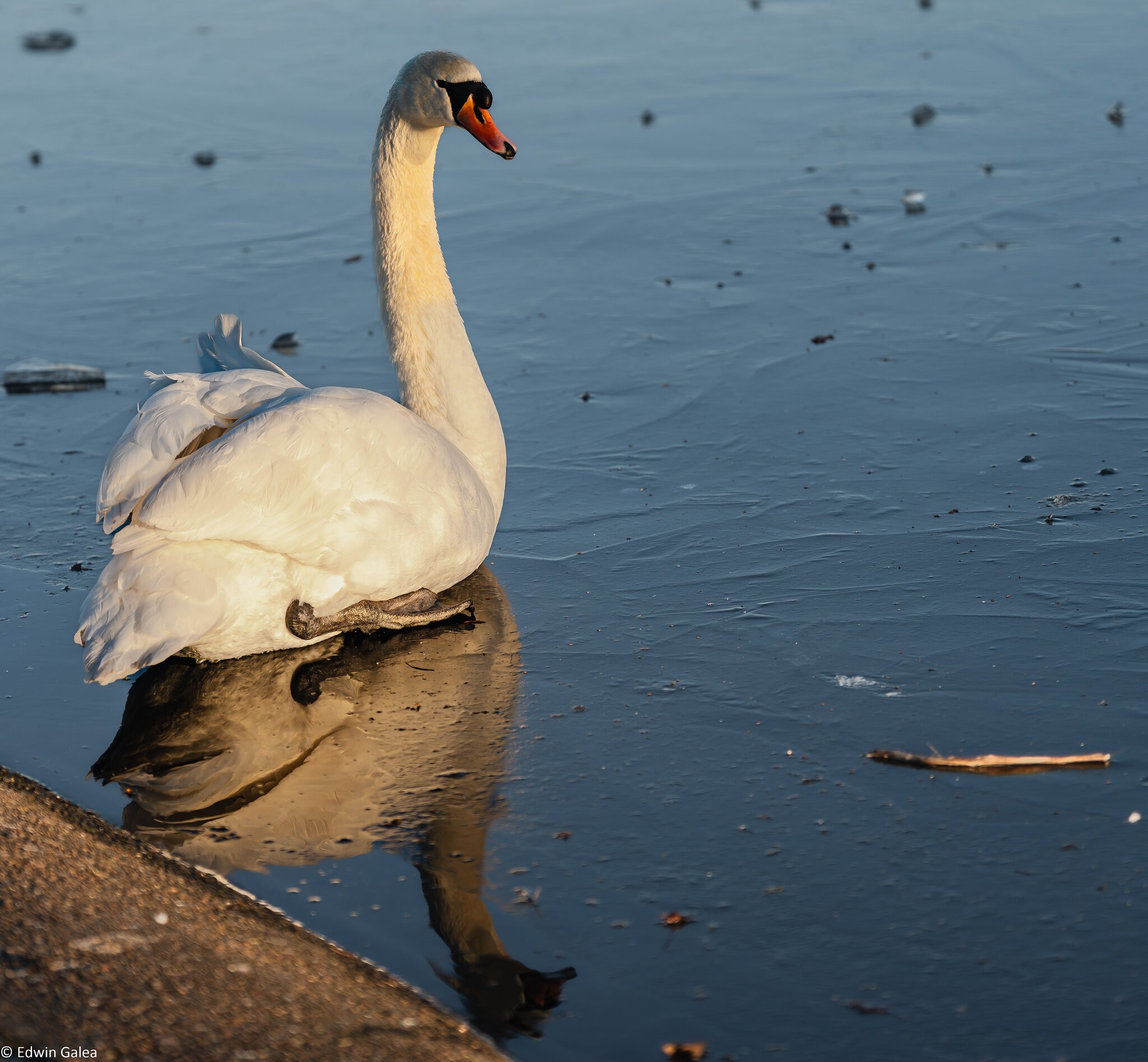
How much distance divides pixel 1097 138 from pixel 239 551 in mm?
7483

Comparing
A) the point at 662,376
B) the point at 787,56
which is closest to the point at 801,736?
the point at 662,376

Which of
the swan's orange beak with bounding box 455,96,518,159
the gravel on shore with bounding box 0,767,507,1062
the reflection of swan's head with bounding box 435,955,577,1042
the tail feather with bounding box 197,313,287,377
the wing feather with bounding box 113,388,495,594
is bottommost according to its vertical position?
the reflection of swan's head with bounding box 435,955,577,1042

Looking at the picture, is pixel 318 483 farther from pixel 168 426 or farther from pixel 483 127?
pixel 483 127

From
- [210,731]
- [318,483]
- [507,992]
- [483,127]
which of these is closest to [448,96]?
[483,127]

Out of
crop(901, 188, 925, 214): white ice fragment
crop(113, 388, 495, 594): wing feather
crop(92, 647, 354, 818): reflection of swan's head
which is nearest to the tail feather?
crop(113, 388, 495, 594): wing feather

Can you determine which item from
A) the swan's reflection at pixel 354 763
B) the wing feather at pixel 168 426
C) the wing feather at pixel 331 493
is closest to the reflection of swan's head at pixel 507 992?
the swan's reflection at pixel 354 763

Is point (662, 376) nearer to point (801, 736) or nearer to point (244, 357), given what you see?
point (244, 357)

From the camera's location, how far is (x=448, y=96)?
5281 millimetres

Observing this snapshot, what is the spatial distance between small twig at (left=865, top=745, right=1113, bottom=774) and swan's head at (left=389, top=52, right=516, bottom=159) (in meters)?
2.73

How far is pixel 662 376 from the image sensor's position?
6.95 m

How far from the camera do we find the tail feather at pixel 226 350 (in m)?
5.34

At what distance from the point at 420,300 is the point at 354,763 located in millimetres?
2100

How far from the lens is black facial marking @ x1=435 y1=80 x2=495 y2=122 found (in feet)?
17.3

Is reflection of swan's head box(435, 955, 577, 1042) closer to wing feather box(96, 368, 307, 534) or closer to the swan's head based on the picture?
wing feather box(96, 368, 307, 534)
